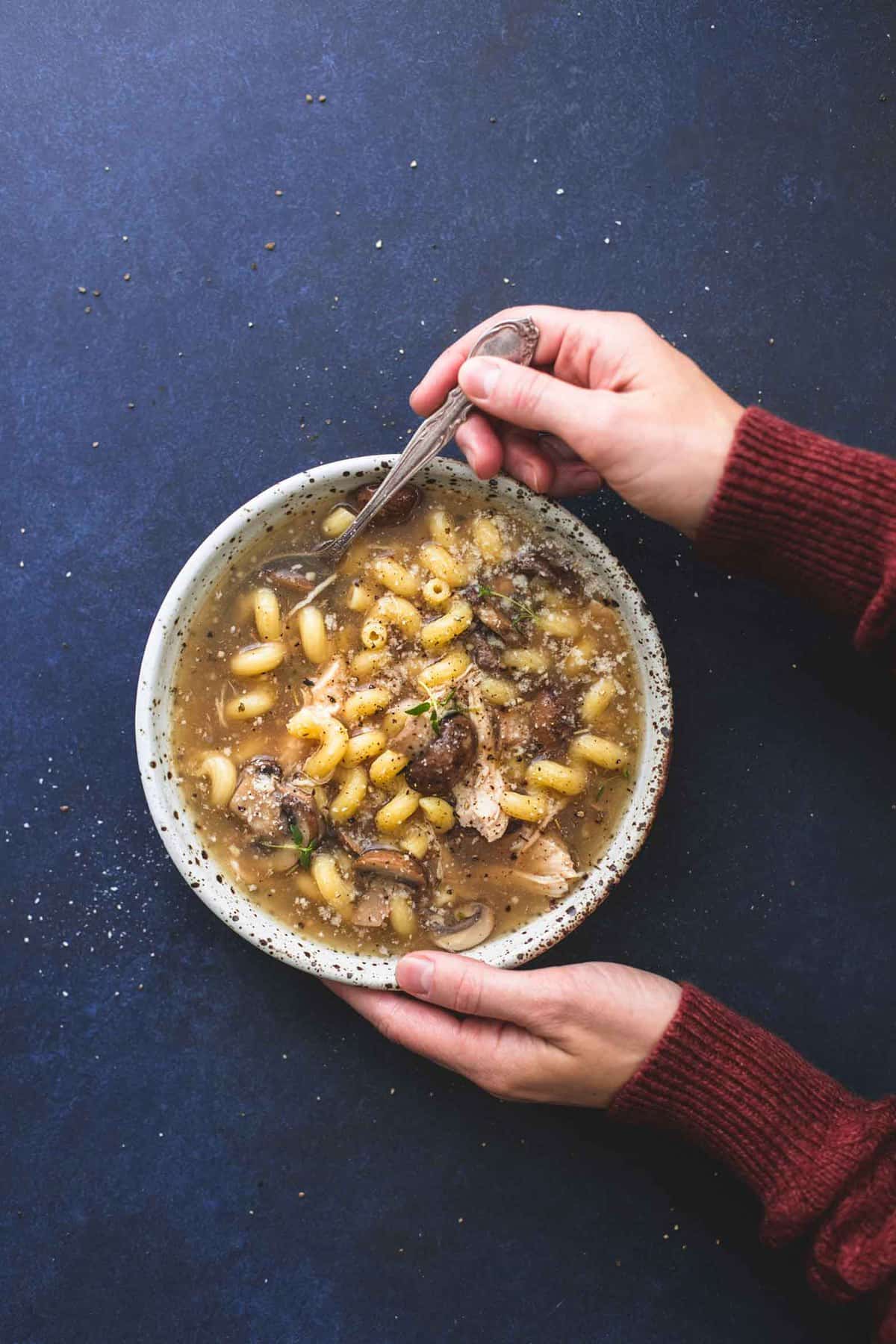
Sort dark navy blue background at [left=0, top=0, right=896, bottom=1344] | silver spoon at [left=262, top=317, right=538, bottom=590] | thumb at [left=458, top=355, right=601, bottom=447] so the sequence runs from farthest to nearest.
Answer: dark navy blue background at [left=0, top=0, right=896, bottom=1344], silver spoon at [left=262, top=317, right=538, bottom=590], thumb at [left=458, top=355, right=601, bottom=447]

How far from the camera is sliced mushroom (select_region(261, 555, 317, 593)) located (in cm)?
196

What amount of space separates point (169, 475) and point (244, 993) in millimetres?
994

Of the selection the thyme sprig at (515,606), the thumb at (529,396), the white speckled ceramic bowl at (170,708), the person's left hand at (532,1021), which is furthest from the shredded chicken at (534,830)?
the thumb at (529,396)

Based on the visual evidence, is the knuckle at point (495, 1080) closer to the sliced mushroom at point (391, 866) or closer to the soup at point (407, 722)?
the soup at point (407, 722)

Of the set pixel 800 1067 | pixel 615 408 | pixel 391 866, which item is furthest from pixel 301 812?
pixel 800 1067

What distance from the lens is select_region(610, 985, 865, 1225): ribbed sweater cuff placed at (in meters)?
1.90

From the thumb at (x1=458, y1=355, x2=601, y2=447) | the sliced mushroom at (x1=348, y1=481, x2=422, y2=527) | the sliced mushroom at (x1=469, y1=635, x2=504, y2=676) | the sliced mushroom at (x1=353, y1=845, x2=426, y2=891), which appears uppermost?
the thumb at (x1=458, y1=355, x2=601, y2=447)

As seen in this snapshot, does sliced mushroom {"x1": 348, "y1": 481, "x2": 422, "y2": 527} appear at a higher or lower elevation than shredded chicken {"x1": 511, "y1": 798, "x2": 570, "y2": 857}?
higher

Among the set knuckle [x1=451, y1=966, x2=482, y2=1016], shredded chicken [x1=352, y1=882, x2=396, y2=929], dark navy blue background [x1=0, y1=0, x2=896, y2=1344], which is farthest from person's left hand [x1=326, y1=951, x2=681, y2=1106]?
dark navy blue background [x1=0, y1=0, x2=896, y2=1344]

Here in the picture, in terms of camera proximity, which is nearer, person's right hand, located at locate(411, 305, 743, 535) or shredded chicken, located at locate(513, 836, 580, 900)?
person's right hand, located at locate(411, 305, 743, 535)

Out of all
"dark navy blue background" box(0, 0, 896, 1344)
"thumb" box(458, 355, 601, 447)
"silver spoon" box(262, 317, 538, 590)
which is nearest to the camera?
"thumb" box(458, 355, 601, 447)

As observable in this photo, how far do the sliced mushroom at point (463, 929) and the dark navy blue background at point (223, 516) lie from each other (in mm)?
242

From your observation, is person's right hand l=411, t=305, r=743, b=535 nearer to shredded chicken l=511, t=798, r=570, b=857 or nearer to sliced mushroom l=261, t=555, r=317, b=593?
sliced mushroom l=261, t=555, r=317, b=593

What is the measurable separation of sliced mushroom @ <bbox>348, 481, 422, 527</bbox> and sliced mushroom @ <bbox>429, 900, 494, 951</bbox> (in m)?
0.70
